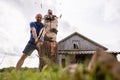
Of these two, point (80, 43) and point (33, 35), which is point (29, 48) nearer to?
point (33, 35)

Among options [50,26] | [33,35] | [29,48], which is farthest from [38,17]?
[50,26]

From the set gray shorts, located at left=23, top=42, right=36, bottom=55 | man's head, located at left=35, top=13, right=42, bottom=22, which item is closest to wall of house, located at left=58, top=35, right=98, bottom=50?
gray shorts, located at left=23, top=42, right=36, bottom=55

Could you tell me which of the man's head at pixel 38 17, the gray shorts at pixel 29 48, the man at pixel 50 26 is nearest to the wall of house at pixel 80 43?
the man at pixel 50 26

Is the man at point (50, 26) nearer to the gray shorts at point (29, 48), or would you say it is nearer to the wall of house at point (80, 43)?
the gray shorts at point (29, 48)

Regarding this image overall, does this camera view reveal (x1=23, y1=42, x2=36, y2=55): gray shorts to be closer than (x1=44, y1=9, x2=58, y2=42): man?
Yes

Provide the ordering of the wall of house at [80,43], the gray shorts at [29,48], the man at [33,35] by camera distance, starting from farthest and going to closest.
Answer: the wall of house at [80,43]
the gray shorts at [29,48]
the man at [33,35]

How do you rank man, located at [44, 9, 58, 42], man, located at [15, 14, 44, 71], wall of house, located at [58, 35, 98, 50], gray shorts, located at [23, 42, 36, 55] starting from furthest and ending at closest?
wall of house, located at [58, 35, 98, 50]
man, located at [44, 9, 58, 42]
gray shorts, located at [23, 42, 36, 55]
man, located at [15, 14, 44, 71]

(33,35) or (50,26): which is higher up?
(50,26)

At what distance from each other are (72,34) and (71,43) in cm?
249

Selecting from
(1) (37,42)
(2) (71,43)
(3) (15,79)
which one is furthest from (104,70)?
(2) (71,43)

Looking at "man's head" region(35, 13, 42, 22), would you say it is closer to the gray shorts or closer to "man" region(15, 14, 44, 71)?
"man" region(15, 14, 44, 71)

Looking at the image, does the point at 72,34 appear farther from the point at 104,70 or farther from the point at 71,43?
the point at 104,70

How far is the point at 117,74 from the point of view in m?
0.84

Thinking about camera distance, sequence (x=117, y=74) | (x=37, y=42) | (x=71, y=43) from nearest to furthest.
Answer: (x=117, y=74) → (x=37, y=42) → (x=71, y=43)
